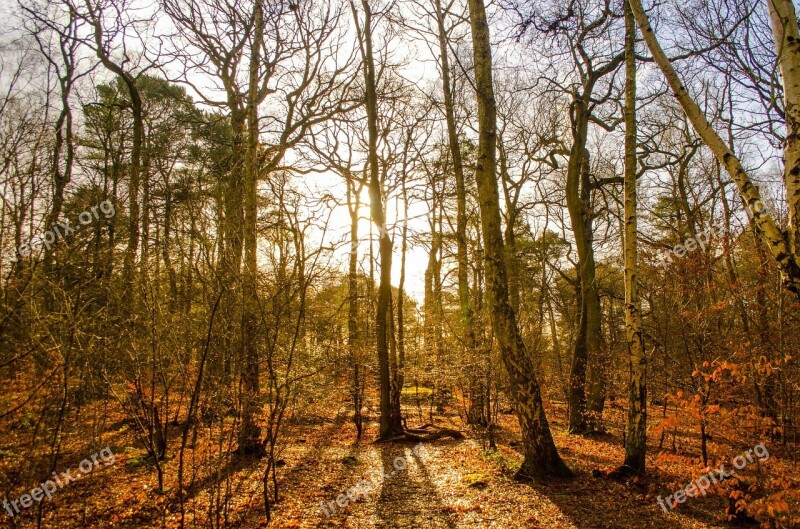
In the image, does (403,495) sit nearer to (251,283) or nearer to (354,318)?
(251,283)

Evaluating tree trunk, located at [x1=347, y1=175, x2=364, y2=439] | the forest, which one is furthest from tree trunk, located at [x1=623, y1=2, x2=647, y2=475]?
tree trunk, located at [x1=347, y1=175, x2=364, y2=439]

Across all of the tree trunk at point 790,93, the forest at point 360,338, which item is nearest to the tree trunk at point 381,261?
the forest at point 360,338

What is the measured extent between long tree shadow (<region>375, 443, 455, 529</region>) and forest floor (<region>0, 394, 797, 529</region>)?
0.02 m

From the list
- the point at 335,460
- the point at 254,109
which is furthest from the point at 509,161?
the point at 335,460

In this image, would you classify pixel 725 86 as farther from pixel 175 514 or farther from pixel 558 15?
pixel 175 514

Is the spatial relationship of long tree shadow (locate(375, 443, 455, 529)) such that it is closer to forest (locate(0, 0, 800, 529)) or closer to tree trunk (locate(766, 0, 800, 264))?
forest (locate(0, 0, 800, 529))

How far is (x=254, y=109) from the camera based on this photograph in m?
8.68

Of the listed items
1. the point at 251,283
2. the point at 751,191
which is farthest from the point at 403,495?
the point at 751,191

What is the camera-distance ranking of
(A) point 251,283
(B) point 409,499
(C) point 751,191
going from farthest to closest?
(B) point 409,499 < (A) point 251,283 < (C) point 751,191

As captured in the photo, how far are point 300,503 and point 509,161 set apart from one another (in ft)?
44.7

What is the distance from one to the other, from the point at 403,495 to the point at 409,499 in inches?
8.3

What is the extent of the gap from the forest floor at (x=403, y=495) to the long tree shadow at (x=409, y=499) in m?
0.02

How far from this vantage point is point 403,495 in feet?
21.1

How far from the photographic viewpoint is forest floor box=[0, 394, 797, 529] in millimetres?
5148
